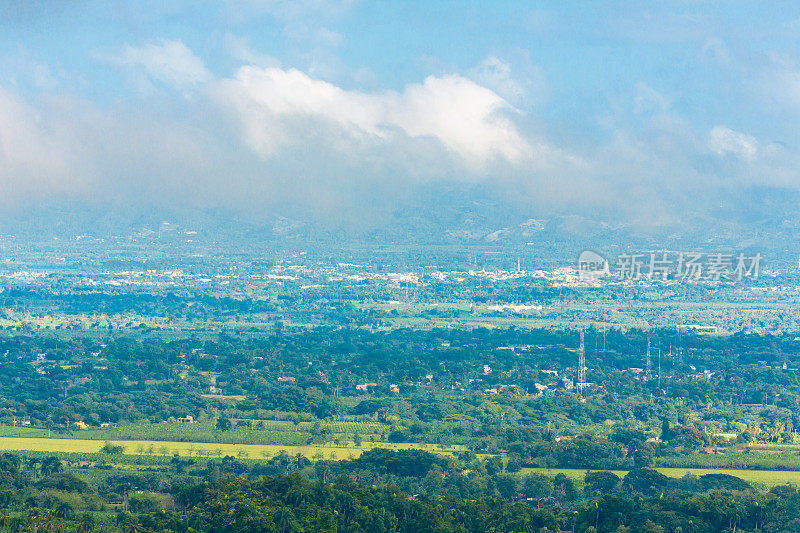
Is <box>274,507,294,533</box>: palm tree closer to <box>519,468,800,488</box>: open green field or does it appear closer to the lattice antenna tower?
<box>519,468,800,488</box>: open green field

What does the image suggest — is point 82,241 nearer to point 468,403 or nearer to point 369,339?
point 369,339

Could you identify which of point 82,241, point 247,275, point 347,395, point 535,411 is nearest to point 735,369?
point 535,411

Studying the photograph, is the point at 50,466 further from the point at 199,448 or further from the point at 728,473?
the point at 728,473

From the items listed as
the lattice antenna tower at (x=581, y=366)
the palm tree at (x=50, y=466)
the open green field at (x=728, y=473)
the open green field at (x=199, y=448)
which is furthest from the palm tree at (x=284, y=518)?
the lattice antenna tower at (x=581, y=366)

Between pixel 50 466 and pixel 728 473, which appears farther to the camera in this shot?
pixel 728 473

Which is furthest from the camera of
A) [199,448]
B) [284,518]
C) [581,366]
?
[581,366]

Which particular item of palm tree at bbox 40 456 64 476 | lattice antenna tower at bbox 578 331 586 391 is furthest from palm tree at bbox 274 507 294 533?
lattice antenna tower at bbox 578 331 586 391

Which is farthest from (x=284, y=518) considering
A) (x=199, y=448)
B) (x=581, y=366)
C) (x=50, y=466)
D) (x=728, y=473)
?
(x=581, y=366)

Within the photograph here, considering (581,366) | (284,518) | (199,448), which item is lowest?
(284,518)
